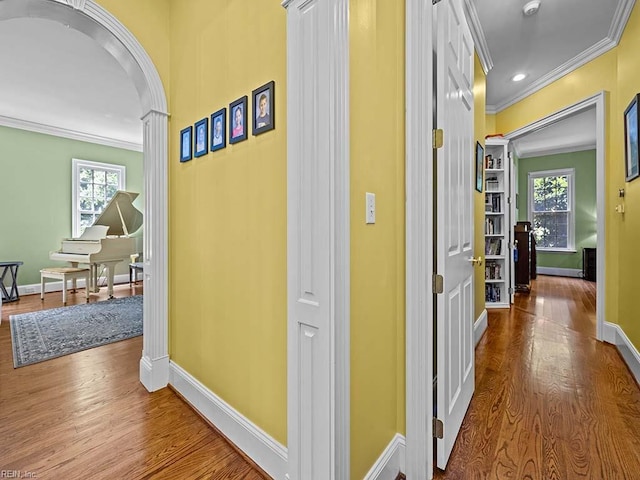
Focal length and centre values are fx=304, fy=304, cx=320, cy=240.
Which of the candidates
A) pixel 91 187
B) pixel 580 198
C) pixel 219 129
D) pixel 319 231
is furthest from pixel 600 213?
pixel 91 187

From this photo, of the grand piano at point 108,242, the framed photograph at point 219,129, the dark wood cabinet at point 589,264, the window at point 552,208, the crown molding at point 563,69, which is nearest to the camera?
the framed photograph at point 219,129

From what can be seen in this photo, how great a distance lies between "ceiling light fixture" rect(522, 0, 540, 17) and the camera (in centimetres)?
253

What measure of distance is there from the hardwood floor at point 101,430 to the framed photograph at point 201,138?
153 centimetres

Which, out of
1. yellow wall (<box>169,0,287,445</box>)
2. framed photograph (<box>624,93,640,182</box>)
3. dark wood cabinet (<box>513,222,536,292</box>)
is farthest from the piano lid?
dark wood cabinet (<box>513,222,536,292</box>)

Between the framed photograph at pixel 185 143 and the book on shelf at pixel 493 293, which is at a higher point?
the framed photograph at pixel 185 143

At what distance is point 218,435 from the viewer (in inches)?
62.4

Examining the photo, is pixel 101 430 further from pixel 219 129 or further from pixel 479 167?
pixel 479 167

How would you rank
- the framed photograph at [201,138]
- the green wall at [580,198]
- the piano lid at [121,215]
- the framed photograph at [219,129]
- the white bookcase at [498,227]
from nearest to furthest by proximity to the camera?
the framed photograph at [219,129] → the framed photograph at [201,138] → the white bookcase at [498,227] → the piano lid at [121,215] → the green wall at [580,198]

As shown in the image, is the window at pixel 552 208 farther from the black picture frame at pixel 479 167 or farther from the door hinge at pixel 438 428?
the door hinge at pixel 438 428

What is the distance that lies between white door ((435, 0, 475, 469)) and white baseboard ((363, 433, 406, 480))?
0.56 ft

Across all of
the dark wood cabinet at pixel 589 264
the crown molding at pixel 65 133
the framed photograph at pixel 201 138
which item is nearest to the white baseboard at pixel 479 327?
the framed photograph at pixel 201 138

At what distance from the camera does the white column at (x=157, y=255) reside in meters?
2.03

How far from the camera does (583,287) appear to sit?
5609mm

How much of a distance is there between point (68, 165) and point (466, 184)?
6.44 meters
